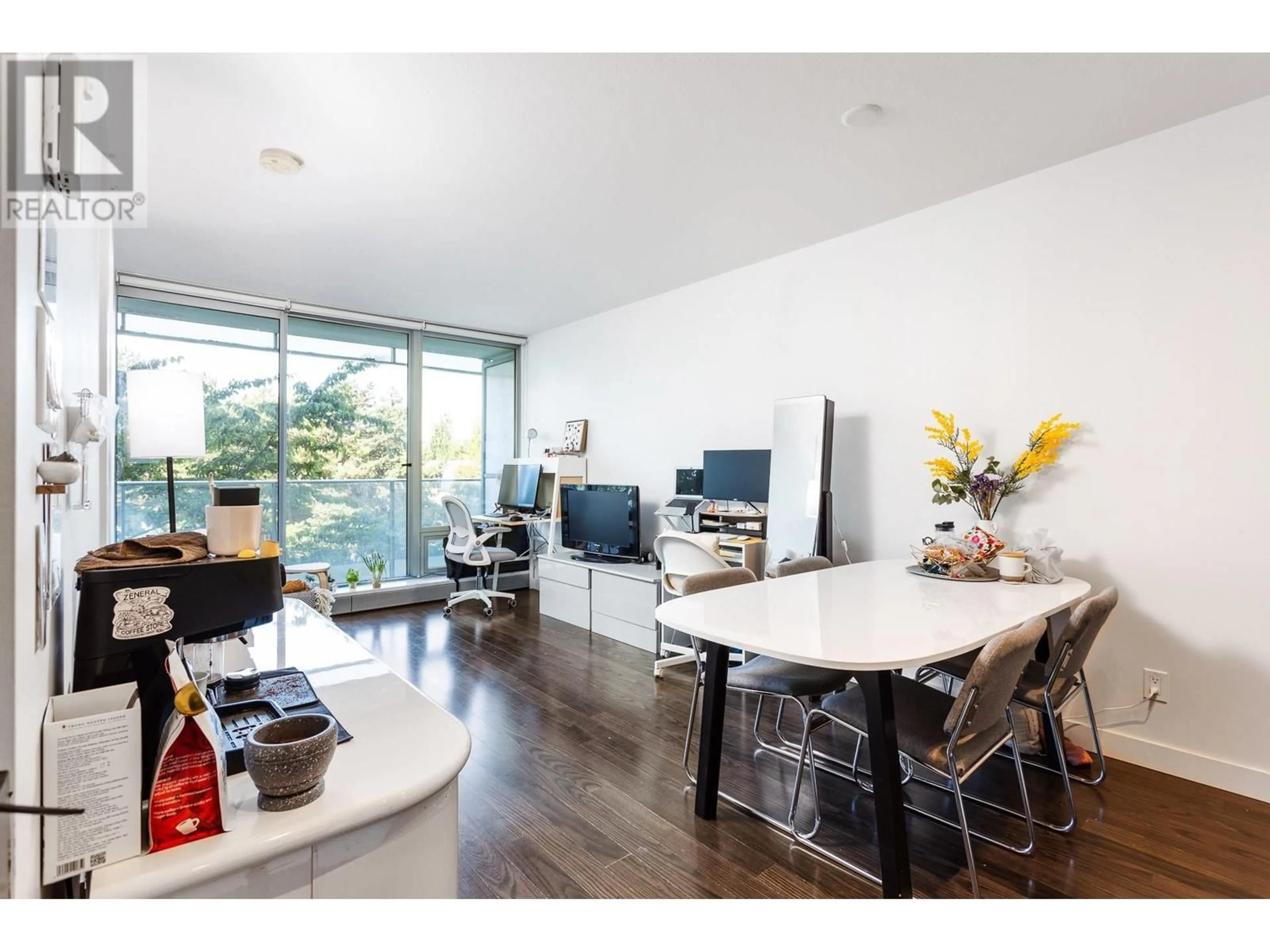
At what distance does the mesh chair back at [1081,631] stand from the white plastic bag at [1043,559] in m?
0.36

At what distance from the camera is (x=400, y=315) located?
17.4 ft

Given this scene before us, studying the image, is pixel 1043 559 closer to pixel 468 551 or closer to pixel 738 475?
pixel 738 475

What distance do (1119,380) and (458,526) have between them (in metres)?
4.40

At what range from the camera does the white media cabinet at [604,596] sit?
13.1ft

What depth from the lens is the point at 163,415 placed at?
6.45 ft

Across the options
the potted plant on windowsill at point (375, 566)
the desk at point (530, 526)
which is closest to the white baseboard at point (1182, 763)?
the desk at point (530, 526)

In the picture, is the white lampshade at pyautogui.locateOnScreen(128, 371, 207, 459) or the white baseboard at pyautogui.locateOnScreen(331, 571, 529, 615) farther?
the white baseboard at pyautogui.locateOnScreen(331, 571, 529, 615)

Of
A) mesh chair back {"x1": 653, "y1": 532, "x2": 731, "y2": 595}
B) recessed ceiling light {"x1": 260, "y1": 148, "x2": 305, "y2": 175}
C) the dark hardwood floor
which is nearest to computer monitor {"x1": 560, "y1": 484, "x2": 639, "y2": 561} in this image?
mesh chair back {"x1": 653, "y1": 532, "x2": 731, "y2": 595}

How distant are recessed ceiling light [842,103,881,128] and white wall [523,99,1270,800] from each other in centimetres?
12

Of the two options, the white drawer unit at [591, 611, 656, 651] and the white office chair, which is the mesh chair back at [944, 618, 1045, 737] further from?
the white office chair

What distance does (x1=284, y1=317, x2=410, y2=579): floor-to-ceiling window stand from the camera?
194 inches

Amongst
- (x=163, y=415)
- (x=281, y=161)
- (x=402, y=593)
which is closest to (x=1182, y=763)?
(x=163, y=415)
